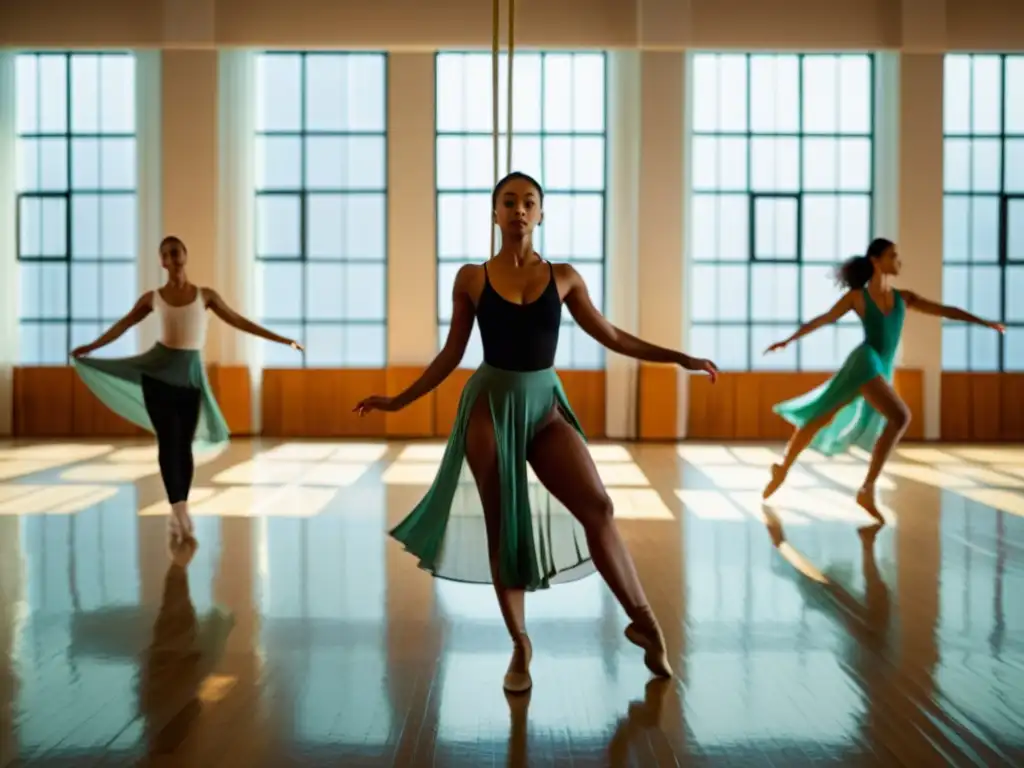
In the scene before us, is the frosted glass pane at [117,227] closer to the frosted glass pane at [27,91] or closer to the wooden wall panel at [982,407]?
the frosted glass pane at [27,91]

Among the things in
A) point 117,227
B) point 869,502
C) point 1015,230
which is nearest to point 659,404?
point 1015,230

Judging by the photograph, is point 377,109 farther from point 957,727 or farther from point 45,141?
point 957,727

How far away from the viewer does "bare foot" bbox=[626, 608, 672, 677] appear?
3074 mm

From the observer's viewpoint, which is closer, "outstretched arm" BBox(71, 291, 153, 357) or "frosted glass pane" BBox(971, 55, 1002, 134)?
"outstretched arm" BBox(71, 291, 153, 357)

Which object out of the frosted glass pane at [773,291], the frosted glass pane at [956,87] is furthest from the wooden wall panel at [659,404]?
the frosted glass pane at [956,87]

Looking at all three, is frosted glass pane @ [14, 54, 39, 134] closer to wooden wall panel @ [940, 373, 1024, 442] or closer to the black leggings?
the black leggings

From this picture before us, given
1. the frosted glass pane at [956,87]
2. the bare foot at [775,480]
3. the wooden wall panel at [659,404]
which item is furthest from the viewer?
the frosted glass pane at [956,87]

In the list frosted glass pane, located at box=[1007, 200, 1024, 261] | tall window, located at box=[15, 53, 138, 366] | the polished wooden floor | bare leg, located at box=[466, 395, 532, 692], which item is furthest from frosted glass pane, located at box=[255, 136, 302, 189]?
bare leg, located at box=[466, 395, 532, 692]

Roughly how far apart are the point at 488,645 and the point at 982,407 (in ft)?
30.1

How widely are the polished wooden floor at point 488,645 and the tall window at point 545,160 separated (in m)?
5.22

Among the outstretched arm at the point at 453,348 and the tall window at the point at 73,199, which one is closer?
the outstretched arm at the point at 453,348

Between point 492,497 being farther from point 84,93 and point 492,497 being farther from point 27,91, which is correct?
point 27,91

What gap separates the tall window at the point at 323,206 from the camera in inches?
451

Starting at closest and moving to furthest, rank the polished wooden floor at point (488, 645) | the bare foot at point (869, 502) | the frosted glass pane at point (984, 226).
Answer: the polished wooden floor at point (488, 645)
the bare foot at point (869, 502)
the frosted glass pane at point (984, 226)
